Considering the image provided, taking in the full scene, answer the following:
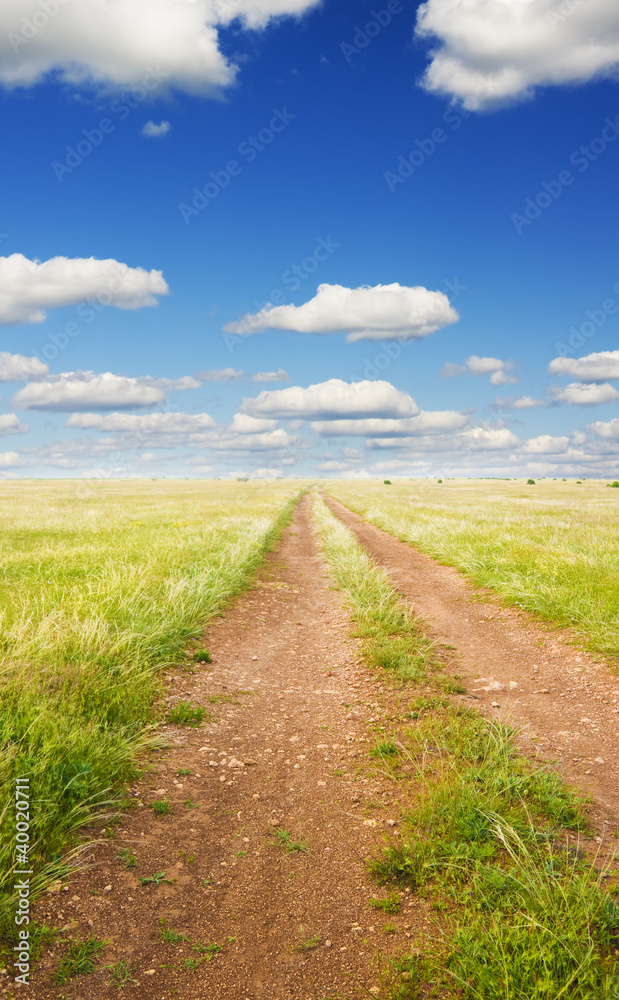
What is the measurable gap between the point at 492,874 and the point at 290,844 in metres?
1.64

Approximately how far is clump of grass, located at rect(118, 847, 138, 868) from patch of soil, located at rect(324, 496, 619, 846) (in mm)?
3809

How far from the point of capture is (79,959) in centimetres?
325

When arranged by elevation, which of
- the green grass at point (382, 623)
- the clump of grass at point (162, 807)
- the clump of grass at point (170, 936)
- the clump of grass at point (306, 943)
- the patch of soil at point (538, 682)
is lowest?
the patch of soil at point (538, 682)

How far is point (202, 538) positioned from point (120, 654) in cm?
1245

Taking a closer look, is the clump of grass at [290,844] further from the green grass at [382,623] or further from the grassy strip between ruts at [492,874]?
the green grass at [382,623]

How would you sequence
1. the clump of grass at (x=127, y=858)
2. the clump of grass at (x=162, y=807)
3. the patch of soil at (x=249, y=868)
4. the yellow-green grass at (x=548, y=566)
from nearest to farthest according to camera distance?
the patch of soil at (x=249, y=868)
the clump of grass at (x=127, y=858)
the clump of grass at (x=162, y=807)
the yellow-green grass at (x=548, y=566)

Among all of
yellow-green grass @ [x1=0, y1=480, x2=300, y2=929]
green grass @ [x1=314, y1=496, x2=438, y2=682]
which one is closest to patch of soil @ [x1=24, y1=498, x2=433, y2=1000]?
yellow-green grass @ [x1=0, y1=480, x2=300, y2=929]

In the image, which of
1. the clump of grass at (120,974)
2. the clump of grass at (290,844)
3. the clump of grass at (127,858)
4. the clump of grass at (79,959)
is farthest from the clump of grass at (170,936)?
the clump of grass at (290,844)

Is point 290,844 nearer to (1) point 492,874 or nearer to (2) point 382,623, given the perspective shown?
(1) point 492,874

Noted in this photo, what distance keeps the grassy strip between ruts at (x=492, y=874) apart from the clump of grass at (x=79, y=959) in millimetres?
1829

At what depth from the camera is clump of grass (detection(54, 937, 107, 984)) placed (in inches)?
123

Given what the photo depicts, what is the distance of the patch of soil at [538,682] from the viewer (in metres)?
5.58

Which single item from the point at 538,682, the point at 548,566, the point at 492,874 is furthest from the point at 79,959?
the point at 548,566

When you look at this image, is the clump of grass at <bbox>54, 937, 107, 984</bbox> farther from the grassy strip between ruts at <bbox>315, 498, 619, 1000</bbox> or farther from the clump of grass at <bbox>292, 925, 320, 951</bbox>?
the grassy strip between ruts at <bbox>315, 498, 619, 1000</bbox>
